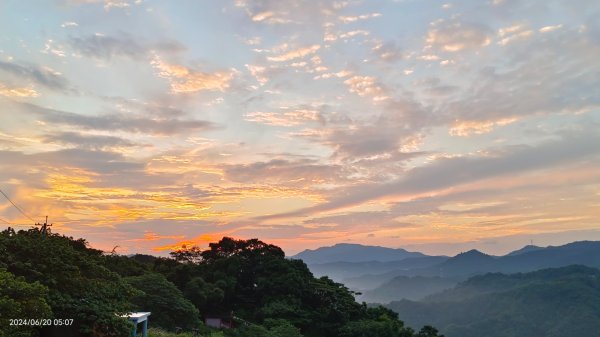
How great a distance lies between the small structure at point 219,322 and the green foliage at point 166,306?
523 cm

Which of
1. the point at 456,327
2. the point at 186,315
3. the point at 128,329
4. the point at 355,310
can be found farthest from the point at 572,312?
the point at 128,329

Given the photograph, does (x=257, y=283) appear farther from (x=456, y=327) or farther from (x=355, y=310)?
(x=456, y=327)

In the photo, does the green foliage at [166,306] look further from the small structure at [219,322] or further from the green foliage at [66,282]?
the green foliage at [66,282]

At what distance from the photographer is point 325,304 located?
146 ft

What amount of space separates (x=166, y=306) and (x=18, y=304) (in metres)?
19.5

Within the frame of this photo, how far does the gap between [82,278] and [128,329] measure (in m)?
2.54

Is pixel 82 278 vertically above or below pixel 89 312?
above

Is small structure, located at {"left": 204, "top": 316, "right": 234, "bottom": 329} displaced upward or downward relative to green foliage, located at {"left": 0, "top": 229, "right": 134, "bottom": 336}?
downward

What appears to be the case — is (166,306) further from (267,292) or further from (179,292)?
(267,292)

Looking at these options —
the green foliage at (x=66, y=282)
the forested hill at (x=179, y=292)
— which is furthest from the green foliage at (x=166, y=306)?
the green foliage at (x=66, y=282)

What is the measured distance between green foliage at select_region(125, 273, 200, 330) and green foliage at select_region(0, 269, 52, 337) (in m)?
18.0

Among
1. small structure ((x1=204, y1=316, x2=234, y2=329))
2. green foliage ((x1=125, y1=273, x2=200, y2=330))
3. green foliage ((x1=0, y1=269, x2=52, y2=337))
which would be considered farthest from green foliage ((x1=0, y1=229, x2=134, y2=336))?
small structure ((x1=204, y1=316, x2=234, y2=329))

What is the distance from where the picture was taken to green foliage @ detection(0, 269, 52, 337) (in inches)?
456

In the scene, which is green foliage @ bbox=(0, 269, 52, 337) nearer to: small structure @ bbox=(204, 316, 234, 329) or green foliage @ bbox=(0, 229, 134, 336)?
green foliage @ bbox=(0, 229, 134, 336)
